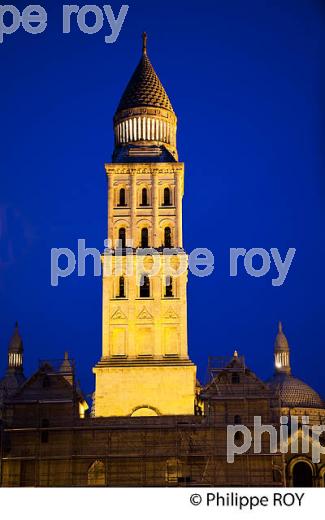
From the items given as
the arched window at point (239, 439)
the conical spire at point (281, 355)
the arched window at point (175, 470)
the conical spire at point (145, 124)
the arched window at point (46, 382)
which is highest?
the conical spire at point (145, 124)

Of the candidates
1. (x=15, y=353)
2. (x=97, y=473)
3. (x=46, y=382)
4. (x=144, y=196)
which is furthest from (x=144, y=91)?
(x=15, y=353)

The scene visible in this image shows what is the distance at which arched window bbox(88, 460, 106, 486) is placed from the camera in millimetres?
35031

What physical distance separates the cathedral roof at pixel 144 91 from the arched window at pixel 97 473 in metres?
16.7

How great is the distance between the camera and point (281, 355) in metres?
61.2

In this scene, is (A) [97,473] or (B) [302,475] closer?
(A) [97,473]

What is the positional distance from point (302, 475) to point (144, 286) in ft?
37.6

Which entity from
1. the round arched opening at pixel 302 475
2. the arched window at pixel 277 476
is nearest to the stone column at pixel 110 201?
the arched window at pixel 277 476

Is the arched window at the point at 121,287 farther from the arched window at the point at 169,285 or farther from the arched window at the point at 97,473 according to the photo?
the arched window at the point at 97,473

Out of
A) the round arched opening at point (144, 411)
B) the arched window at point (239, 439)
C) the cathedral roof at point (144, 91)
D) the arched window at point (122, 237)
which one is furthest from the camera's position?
the cathedral roof at point (144, 91)

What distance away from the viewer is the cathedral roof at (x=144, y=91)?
4259 centimetres

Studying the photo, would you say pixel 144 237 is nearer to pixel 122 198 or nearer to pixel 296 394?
pixel 122 198

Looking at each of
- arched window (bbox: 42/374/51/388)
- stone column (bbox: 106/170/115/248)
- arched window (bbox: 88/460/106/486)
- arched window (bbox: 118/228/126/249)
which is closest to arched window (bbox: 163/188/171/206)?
arched window (bbox: 118/228/126/249)

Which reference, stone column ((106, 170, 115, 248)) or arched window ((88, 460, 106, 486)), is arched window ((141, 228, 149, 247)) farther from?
arched window ((88, 460, 106, 486))
